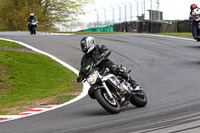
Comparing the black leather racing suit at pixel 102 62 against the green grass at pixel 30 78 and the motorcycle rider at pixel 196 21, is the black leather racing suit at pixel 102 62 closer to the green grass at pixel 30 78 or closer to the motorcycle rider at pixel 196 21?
the green grass at pixel 30 78

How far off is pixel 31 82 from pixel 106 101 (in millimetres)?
6791

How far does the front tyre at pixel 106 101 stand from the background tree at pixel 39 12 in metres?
48.3

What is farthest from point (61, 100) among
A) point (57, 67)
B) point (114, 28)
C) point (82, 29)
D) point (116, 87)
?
point (82, 29)

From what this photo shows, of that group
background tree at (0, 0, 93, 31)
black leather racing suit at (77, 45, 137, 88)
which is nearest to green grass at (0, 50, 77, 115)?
black leather racing suit at (77, 45, 137, 88)

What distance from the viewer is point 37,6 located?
186 feet

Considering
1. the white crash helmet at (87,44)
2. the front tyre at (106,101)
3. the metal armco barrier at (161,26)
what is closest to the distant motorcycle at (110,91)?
the front tyre at (106,101)

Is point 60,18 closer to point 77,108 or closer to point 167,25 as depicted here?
point 167,25

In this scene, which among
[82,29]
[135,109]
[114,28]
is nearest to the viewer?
[135,109]

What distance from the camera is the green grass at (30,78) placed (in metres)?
12.6

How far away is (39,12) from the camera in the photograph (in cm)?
5688

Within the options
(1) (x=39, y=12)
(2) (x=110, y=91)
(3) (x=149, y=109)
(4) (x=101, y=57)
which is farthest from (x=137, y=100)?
(1) (x=39, y=12)

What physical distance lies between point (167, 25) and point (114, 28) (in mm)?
8493

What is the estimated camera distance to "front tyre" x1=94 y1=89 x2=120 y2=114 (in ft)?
26.9

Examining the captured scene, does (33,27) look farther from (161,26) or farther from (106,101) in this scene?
(106,101)
